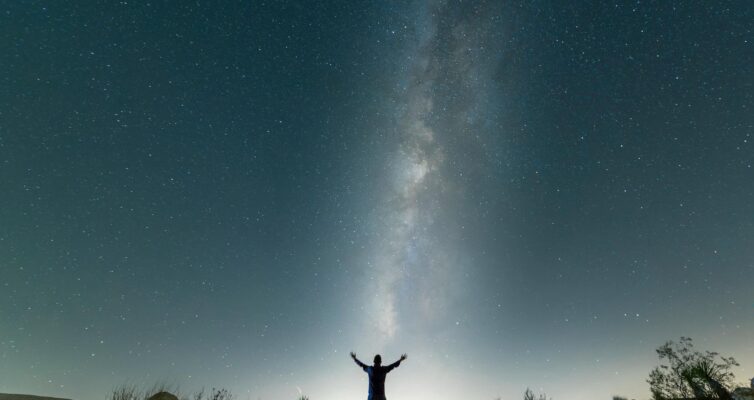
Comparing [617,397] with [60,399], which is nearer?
[60,399]

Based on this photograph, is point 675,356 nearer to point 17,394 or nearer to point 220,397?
point 220,397

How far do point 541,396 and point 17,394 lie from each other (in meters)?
30.0

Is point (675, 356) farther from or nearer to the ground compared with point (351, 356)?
farther from the ground

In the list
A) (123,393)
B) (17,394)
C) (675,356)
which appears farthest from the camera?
(675,356)

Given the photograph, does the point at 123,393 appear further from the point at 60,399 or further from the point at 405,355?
the point at 405,355

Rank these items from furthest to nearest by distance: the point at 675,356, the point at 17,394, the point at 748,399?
the point at 675,356 < the point at 17,394 < the point at 748,399

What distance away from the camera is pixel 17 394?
18.7 metres

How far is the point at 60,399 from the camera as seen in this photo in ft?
66.5

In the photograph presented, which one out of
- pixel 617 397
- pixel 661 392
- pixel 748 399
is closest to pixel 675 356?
pixel 661 392

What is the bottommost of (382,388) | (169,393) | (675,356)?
(382,388)

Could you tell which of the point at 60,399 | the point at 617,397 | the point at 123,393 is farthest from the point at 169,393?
the point at 617,397

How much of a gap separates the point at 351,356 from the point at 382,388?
→ 3.83ft

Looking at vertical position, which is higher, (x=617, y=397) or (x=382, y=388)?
(x=617, y=397)

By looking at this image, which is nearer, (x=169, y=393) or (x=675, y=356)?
(x=169, y=393)
